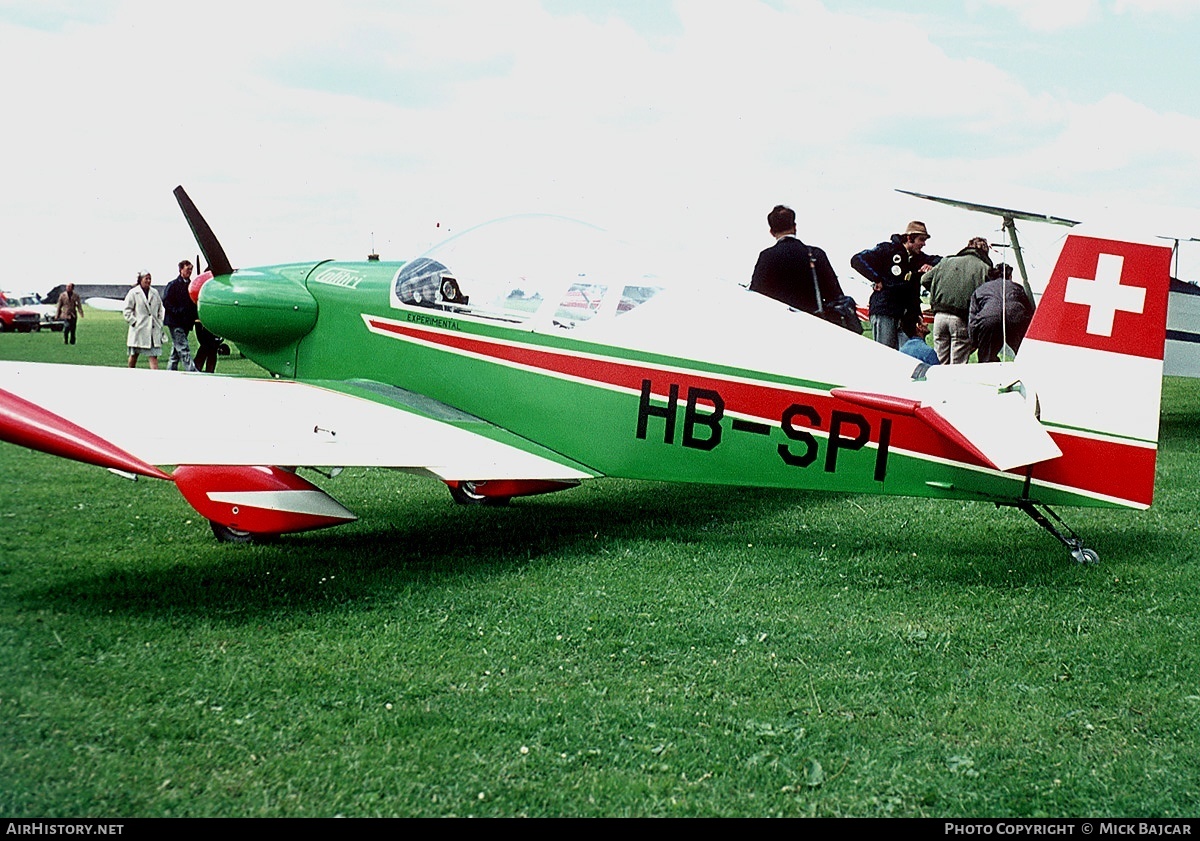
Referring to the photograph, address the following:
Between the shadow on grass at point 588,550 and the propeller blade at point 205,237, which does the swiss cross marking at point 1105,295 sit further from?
the propeller blade at point 205,237

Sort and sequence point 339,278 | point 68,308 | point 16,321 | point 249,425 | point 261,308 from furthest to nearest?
point 68,308 < point 16,321 < point 261,308 < point 339,278 < point 249,425

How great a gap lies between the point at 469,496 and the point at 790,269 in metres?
3.27

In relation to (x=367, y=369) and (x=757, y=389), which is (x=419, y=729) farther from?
(x=367, y=369)

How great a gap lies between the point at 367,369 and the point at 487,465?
1.73 meters

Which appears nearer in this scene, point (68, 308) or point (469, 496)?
point (469, 496)

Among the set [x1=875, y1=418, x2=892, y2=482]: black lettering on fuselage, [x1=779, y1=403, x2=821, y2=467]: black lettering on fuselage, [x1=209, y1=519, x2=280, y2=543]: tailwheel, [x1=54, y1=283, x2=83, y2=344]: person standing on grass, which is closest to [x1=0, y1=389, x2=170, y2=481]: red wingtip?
Result: [x1=209, y1=519, x2=280, y2=543]: tailwheel

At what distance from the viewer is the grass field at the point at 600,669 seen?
3115 mm

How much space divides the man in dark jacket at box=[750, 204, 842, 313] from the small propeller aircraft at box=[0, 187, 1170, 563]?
2559mm

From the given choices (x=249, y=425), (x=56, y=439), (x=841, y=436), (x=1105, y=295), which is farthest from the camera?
(x=841, y=436)

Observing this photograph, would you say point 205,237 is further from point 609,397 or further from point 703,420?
point 703,420

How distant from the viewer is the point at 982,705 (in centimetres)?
377

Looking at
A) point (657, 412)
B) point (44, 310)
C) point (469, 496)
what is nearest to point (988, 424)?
point (657, 412)

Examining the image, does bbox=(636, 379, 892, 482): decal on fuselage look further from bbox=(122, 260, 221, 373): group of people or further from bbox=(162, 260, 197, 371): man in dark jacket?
bbox=(162, 260, 197, 371): man in dark jacket

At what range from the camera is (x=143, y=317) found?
50.3ft
